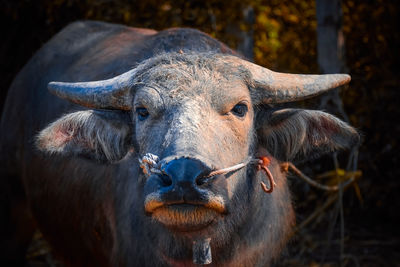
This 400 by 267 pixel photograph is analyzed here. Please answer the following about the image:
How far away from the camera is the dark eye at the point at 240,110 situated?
3.06 meters

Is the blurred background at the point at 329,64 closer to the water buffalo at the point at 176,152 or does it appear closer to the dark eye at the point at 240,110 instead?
the water buffalo at the point at 176,152

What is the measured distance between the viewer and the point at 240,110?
3074 mm

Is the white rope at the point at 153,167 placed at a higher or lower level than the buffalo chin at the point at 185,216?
higher

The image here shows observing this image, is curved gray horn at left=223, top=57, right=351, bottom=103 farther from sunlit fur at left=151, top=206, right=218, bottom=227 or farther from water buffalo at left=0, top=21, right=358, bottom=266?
sunlit fur at left=151, top=206, right=218, bottom=227

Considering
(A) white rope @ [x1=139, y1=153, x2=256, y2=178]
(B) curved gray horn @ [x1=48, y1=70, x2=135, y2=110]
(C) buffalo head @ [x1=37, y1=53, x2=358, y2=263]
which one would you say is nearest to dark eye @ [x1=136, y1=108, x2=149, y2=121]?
(C) buffalo head @ [x1=37, y1=53, x2=358, y2=263]

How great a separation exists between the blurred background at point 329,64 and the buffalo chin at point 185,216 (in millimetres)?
2832

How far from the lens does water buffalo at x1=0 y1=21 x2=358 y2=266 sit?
2.69 metres

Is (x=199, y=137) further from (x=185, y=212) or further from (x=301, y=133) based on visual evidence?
(x=301, y=133)

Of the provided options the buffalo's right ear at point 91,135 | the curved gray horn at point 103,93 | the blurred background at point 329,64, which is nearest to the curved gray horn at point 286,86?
the curved gray horn at point 103,93

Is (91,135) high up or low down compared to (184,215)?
up

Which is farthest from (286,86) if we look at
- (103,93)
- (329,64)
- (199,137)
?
(329,64)

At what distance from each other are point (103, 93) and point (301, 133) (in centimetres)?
112

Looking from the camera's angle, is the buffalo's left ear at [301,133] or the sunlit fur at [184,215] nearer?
the sunlit fur at [184,215]

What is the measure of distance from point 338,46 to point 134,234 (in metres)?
3.00
